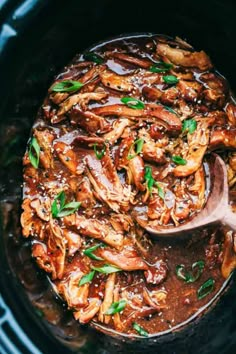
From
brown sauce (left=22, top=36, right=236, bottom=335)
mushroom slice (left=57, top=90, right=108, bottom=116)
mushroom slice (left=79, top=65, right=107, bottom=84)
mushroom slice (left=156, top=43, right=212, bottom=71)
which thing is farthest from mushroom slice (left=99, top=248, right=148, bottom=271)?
mushroom slice (left=156, top=43, right=212, bottom=71)

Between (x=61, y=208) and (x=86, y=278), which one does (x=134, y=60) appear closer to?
(x=61, y=208)

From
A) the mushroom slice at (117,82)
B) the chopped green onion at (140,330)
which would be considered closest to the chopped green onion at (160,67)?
the mushroom slice at (117,82)

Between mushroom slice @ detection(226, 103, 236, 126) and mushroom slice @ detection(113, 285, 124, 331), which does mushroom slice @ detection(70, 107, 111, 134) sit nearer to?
mushroom slice @ detection(226, 103, 236, 126)

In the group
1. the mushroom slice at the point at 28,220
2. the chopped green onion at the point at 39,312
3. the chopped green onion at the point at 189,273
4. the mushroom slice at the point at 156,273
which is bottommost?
the chopped green onion at the point at 189,273

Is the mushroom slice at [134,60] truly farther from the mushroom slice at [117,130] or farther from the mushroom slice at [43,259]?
the mushroom slice at [43,259]

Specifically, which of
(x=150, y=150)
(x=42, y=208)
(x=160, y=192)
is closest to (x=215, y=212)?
(x=160, y=192)

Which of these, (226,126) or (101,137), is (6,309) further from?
(226,126)
